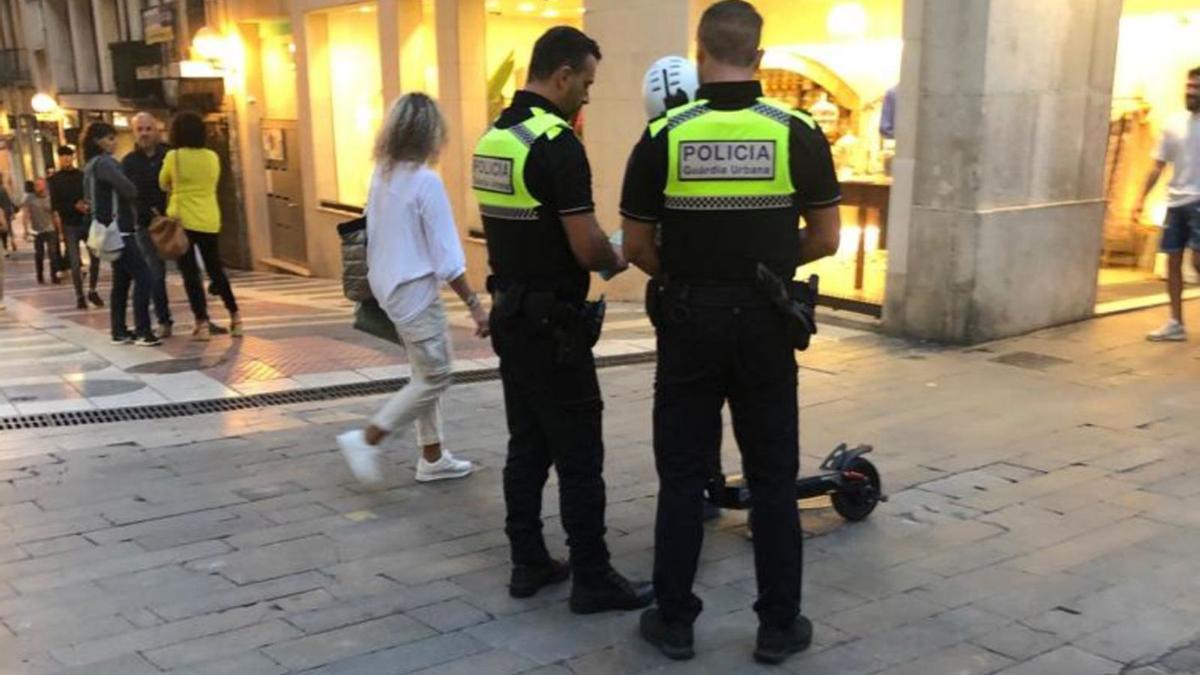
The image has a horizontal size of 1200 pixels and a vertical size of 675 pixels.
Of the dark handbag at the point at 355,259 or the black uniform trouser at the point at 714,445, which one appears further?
the dark handbag at the point at 355,259

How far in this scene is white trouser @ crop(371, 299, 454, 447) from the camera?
473 centimetres

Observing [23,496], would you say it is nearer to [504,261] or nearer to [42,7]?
[504,261]

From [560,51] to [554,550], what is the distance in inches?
77.1

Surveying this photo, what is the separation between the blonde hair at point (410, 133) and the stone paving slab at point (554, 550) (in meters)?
1.55

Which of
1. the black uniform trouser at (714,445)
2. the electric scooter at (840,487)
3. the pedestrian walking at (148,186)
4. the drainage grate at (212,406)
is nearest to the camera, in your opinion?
the black uniform trouser at (714,445)

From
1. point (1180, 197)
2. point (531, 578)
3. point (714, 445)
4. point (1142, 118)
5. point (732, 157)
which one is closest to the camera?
point (732, 157)

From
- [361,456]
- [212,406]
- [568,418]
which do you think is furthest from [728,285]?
[212,406]

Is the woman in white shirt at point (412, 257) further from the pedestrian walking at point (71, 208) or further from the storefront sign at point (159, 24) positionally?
the storefront sign at point (159, 24)

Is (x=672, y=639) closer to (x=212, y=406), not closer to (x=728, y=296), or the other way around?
(x=728, y=296)

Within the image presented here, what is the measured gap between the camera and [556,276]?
357 cm

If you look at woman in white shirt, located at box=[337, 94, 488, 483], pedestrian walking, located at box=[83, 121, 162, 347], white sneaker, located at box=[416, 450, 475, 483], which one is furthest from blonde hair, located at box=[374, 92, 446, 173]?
pedestrian walking, located at box=[83, 121, 162, 347]

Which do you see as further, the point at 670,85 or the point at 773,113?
the point at 670,85

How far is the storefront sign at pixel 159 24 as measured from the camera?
19656 mm

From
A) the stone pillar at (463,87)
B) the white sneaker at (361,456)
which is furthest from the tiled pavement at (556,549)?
the stone pillar at (463,87)
